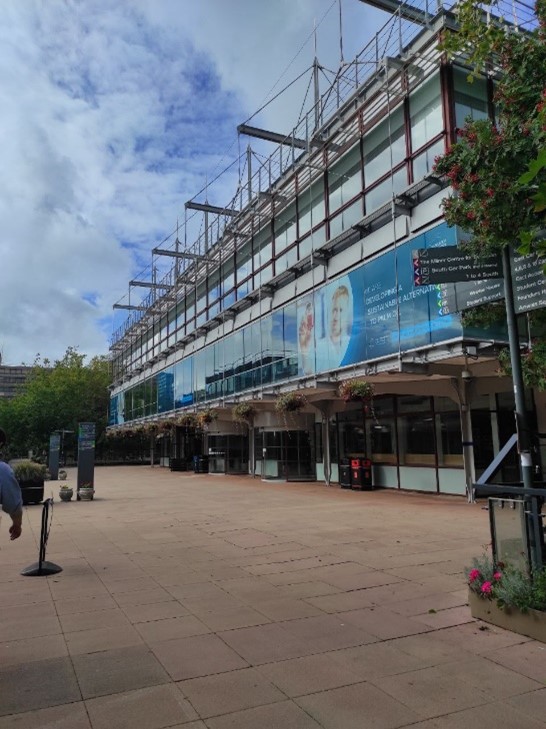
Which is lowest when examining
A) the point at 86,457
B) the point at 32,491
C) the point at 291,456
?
the point at 32,491

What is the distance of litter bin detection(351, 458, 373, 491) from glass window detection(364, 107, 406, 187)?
9005 millimetres

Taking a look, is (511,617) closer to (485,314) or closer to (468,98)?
(485,314)

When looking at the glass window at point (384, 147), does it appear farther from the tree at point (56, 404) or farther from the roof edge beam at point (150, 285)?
the tree at point (56, 404)

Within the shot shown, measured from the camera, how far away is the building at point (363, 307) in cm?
1548

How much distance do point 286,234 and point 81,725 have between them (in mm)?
22225

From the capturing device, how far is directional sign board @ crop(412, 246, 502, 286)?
6.36 m

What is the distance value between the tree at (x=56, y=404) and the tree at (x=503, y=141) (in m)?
49.9

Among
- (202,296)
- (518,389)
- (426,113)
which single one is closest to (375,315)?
(426,113)

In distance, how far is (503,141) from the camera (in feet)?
19.5

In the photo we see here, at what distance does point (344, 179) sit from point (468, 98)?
17.7 feet

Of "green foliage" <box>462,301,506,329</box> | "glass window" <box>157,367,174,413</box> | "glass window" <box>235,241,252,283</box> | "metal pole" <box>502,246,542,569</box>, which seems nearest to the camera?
"metal pole" <box>502,246,542,569</box>

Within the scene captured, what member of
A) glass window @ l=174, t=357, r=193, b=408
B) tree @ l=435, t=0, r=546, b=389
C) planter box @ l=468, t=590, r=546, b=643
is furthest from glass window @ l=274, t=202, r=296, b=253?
planter box @ l=468, t=590, r=546, b=643

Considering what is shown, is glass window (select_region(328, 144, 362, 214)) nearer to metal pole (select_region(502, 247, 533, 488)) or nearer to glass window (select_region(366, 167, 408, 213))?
glass window (select_region(366, 167, 408, 213))

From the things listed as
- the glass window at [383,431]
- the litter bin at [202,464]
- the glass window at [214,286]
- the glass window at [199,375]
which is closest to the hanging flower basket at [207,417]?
the glass window at [199,375]
